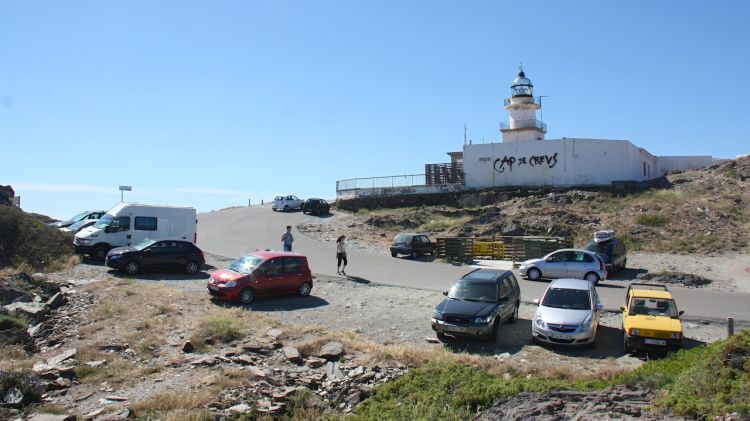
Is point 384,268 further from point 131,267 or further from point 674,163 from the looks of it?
point 674,163

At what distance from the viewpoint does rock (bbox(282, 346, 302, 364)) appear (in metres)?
11.7

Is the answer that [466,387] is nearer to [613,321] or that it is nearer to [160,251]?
[613,321]

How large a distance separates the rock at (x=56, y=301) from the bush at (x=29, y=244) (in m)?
4.98

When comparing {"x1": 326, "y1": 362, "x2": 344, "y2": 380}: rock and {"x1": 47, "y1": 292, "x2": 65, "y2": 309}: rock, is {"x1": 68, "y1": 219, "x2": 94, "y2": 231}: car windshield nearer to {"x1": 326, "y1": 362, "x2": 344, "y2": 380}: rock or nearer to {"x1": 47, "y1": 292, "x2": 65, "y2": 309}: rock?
{"x1": 47, "y1": 292, "x2": 65, "y2": 309}: rock

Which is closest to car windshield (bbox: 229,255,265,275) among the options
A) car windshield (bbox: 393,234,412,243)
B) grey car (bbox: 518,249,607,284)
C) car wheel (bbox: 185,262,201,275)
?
car wheel (bbox: 185,262,201,275)

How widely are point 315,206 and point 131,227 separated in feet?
88.2

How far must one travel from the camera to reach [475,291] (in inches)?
577

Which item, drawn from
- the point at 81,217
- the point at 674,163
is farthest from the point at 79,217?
the point at 674,163

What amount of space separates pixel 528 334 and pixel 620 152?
114ft

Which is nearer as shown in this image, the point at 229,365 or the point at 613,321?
the point at 229,365

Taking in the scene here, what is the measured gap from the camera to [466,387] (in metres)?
9.07

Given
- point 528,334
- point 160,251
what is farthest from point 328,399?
point 160,251

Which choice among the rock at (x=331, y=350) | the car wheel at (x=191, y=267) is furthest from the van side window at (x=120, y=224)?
the rock at (x=331, y=350)

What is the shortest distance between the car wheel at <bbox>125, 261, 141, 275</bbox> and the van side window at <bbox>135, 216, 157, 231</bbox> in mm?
3243
